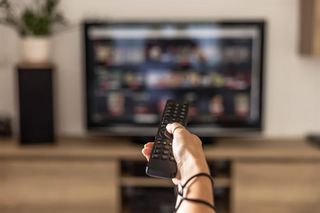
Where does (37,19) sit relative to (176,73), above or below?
above

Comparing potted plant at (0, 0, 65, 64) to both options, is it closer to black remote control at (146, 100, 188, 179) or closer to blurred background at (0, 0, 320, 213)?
blurred background at (0, 0, 320, 213)

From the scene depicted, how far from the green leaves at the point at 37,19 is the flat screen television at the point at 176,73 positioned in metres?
0.20

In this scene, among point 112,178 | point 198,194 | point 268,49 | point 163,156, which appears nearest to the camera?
point 198,194

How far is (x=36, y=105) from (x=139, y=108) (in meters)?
0.55

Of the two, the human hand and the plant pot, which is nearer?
the human hand

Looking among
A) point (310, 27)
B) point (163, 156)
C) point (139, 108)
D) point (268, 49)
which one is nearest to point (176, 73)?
point (139, 108)

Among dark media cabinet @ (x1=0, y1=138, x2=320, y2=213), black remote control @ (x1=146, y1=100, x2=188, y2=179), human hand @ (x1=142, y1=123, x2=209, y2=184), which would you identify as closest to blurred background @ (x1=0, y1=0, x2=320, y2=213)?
dark media cabinet @ (x1=0, y1=138, x2=320, y2=213)

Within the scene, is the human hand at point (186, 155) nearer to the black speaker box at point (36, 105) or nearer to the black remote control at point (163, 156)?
the black remote control at point (163, 156)

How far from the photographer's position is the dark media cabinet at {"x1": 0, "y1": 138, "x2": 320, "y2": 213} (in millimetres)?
2707

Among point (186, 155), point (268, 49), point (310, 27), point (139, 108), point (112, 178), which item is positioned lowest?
point (112, 178)

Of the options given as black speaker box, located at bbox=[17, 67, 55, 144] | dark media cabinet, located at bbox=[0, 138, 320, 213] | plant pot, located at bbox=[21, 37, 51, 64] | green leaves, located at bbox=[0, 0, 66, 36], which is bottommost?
dark media cabinet, located at bbox=[0, 138, 320, 213]

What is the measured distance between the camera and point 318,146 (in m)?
2.82

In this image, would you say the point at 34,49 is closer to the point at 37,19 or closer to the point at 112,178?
the point at 37,19

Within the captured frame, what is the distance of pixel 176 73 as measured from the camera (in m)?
2.88
